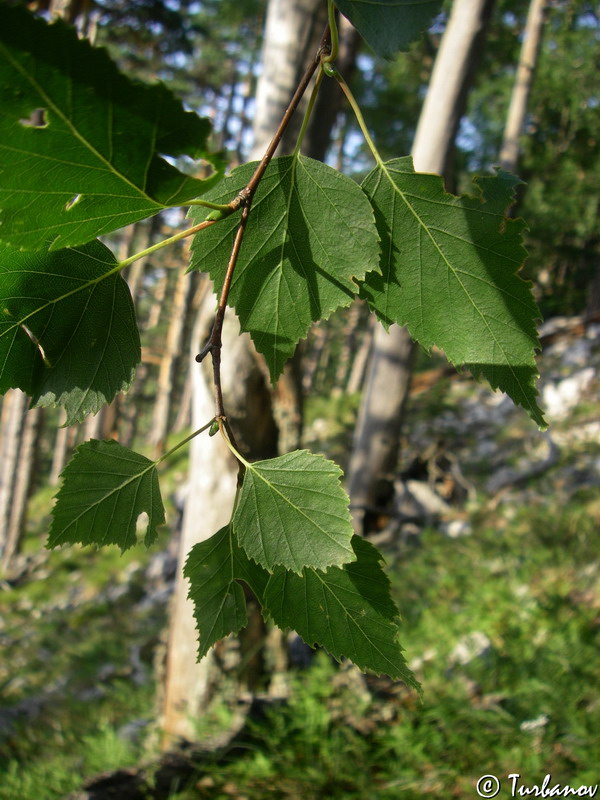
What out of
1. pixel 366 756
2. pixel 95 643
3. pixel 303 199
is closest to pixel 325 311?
pixel 303 199

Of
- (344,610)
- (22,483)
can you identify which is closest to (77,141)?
(344,610)

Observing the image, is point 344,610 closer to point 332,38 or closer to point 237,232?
point 237,232

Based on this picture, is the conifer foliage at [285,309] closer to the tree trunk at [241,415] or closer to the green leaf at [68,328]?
the green leaf at [68,328]

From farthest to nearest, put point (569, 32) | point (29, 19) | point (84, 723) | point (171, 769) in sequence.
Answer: point (569, 32) → point (84, 723) → point (171, 769) → point (29, 19)

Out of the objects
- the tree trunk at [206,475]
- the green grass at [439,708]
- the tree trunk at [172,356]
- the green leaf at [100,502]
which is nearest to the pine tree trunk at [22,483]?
the tree trunk at [172,356]

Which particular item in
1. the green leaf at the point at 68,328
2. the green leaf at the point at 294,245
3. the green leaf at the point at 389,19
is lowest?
the green leaf at the point at 68,328

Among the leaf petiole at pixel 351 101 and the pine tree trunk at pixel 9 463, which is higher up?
the leaf petiole at pixel 351 101

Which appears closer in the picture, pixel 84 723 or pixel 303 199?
pixel 303 199

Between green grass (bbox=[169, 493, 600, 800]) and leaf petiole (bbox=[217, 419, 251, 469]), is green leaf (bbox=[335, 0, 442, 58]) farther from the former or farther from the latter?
green grass (bbox=[169, 493, 600, 800])

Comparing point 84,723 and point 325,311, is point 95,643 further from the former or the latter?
point 325,311
